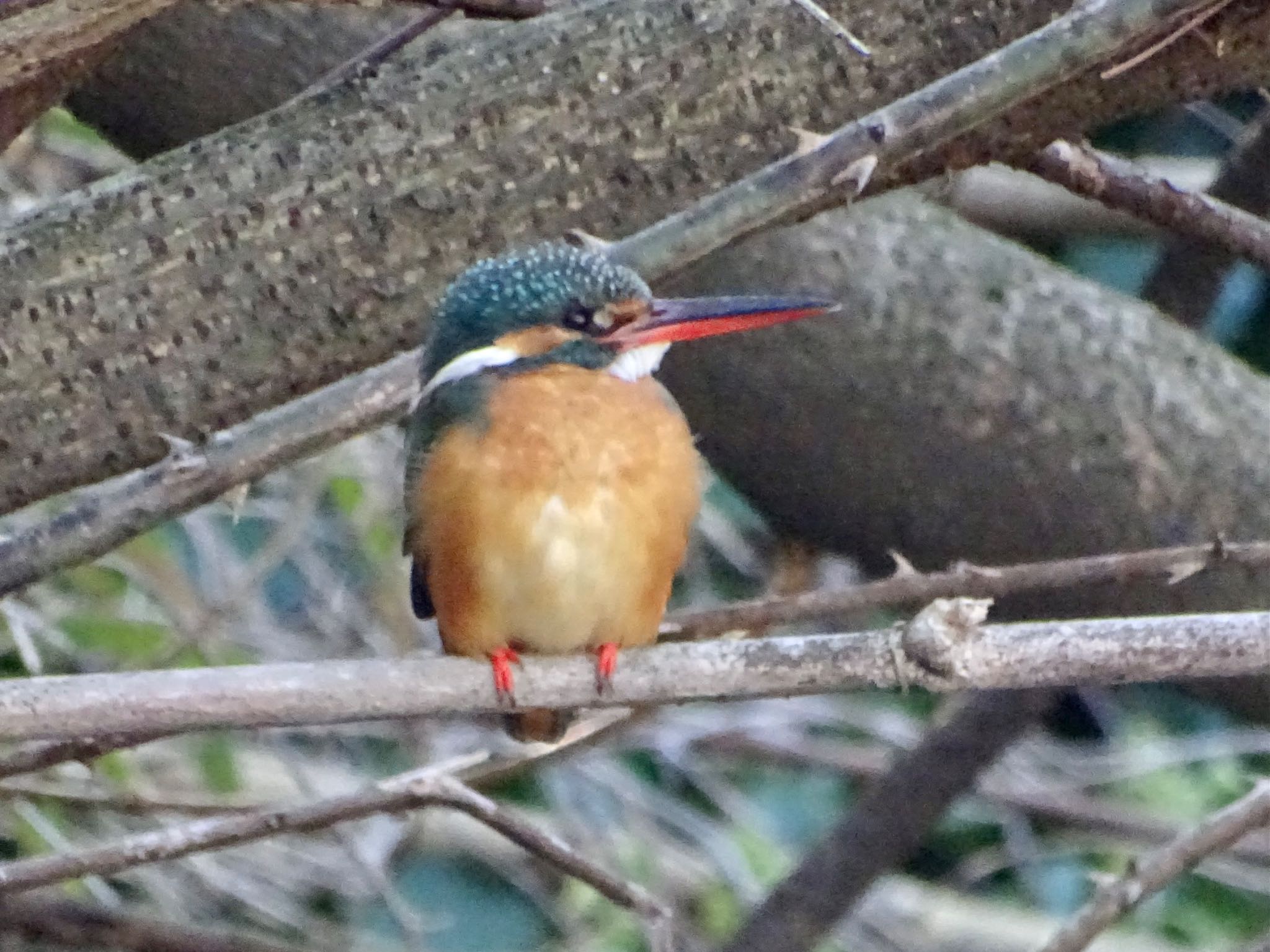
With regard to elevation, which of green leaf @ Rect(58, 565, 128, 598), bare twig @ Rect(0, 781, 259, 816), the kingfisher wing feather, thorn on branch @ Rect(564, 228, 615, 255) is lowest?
green leaf @ Rect(58, 565, 128, 598)

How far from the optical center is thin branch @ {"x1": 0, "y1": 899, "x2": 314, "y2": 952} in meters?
2.23

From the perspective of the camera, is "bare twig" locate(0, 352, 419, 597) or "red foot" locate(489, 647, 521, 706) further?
"bare twig" locate(0, 352, 419, 597)

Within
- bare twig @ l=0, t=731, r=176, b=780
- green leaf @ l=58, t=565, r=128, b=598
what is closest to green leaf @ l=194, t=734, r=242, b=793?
green leaf @ l=58, t=565, r=128, b=598

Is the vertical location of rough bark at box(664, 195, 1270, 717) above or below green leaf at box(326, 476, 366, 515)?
above

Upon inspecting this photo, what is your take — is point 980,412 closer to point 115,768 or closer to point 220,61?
point 220,61

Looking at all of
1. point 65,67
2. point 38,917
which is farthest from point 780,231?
point 38,917

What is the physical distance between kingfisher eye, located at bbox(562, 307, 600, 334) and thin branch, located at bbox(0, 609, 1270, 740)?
1.91 feet

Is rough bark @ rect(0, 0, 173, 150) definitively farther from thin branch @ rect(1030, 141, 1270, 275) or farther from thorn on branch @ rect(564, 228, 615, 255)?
thin branch @ rect(1030, 141, 1270, 275)

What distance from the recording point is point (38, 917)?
2.31 meters

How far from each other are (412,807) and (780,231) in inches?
33.0

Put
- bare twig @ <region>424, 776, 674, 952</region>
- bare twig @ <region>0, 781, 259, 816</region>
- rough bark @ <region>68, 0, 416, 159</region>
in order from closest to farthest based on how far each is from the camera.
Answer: bare twig @ <region>424, 776, 674, 952</region>, bare twig @ <region>0, 781, 259, 816</region>, rough bark @ <region>68, 0, 416, 159</region>

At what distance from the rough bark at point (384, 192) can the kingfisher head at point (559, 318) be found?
76 mm

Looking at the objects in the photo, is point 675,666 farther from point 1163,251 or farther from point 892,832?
point 1163,251

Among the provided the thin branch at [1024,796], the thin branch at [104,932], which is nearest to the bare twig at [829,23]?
the thin branch at [104,932]
